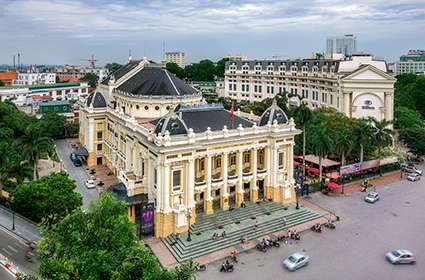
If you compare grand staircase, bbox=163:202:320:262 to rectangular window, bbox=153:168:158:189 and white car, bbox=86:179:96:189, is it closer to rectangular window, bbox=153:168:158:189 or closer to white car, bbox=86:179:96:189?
rectangular window, bbox=153:168:158:189

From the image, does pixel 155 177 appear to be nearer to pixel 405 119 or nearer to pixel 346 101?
pixel 346 101

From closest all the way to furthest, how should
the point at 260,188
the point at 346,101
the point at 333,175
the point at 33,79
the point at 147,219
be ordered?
the point at 147,219 → the point at 260,188 → the point at 333,175 → the point at 346,101 → the point at 33,79

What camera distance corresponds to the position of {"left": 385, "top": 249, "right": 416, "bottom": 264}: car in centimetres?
3684

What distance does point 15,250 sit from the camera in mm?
39000

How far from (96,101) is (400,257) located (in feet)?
164

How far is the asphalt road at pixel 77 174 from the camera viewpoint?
53.0m

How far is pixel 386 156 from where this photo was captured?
6762 cm

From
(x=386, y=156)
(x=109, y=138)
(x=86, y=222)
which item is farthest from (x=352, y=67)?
(x=86, y=222)

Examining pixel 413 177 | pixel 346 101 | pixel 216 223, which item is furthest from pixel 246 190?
pixel 346 101

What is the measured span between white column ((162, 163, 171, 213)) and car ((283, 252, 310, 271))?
12916 millimetres

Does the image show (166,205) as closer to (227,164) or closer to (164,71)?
(227,164)

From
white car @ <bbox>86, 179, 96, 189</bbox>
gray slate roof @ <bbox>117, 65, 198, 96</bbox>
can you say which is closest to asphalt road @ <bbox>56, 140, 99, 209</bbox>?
white car @ <bbox>86, 179, 96, 189</bbox>

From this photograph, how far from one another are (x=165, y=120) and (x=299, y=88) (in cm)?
7594

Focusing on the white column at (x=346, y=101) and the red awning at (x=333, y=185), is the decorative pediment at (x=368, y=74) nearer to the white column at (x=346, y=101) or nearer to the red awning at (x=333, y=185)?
the white column at (x=346, y=101)
